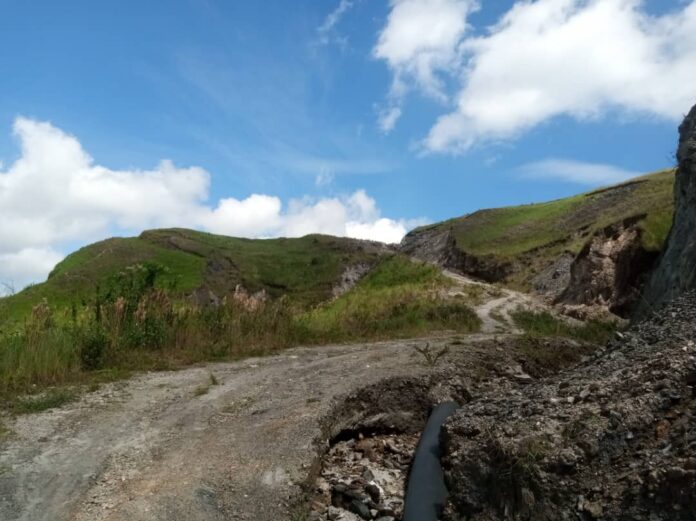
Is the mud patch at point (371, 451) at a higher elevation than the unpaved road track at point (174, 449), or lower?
lower

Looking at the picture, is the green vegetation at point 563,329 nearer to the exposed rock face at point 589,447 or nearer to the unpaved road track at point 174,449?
the unpaved road track at point 174,449

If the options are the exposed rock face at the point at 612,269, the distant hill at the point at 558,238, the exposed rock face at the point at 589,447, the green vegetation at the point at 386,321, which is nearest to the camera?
the exposed rock face at the point at 589,447

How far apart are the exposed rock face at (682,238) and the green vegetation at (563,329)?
1524 mm

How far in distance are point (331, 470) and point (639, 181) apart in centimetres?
5215

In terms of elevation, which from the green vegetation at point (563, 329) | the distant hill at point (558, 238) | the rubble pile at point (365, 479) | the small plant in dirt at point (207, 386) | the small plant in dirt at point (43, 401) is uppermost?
the distant hill at point (558, 238)

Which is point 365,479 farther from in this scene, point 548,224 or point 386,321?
point 548,224

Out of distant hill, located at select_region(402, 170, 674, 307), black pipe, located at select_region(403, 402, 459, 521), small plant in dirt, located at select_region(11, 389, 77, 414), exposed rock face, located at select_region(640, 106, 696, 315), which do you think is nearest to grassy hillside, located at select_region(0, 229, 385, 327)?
distant hill, located at select_region(402, 170, 674, 307)

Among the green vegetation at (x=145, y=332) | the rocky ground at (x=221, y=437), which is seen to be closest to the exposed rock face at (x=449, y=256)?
the green vegetation at (x=145, y=332)

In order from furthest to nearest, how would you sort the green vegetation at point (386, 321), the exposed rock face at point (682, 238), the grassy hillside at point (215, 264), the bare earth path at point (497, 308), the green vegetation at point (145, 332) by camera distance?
the grassy hillside at point (215, 264) < the bare earth path at point (497, 308) < the green vegetation at point (386, 321) < the exposed rock face at point (682, 238) < the green vegetation at point (145, 332)

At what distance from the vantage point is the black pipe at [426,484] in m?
4.52

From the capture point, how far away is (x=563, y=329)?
52.3ft

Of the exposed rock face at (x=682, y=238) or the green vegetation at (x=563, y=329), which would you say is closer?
the exposed rock face at (x=682, y=238)

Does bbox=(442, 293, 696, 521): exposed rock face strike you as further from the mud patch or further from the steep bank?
the mud patch

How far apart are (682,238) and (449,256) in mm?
40982
